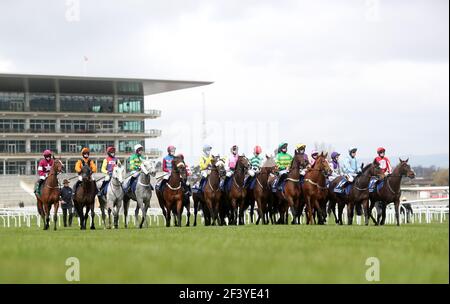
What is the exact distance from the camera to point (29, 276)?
387 inches

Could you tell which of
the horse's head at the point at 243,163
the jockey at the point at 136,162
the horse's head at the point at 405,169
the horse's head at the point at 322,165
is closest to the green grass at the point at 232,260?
the horse's head at the point at 322,165

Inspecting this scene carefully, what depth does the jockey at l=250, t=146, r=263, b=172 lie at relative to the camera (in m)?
24.9

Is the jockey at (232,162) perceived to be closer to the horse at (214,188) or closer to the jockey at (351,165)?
the horse at (214,188)

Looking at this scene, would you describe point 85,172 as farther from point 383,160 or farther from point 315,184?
point 383,160

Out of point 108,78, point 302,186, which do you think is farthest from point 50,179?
point 108,78

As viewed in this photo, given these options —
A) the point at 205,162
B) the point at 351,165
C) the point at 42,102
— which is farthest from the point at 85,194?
the point at 42,102

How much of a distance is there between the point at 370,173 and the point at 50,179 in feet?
26.4

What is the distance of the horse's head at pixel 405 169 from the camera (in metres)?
23.3

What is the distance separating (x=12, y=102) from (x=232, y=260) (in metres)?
78.3

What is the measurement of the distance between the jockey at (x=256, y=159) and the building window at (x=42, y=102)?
64.1 metres

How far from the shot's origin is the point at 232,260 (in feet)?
35.5

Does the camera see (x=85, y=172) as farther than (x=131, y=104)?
No
